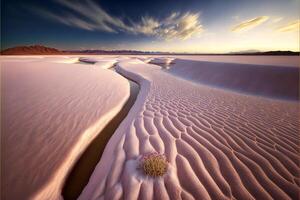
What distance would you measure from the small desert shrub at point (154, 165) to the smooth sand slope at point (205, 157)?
87mm

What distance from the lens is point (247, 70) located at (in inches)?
421

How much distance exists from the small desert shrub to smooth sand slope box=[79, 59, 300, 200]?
0.09m

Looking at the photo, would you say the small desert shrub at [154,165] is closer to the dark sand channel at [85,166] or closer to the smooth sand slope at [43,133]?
the dark sand channel at [85,166]

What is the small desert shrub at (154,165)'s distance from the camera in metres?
2.29

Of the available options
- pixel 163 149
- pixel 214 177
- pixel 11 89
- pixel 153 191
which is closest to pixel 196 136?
pixel 163 149

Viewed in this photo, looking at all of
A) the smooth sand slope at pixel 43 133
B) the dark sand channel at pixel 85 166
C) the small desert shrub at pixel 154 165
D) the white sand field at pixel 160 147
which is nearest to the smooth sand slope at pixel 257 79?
the white sand field at pixel 160 147

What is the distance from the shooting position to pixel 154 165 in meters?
2.34

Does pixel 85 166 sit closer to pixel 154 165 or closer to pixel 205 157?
pixel 154 165

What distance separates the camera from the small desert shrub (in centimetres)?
229

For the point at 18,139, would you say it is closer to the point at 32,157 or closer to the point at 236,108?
the point at 32,157

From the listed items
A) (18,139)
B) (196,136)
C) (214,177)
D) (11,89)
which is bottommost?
(214,177)

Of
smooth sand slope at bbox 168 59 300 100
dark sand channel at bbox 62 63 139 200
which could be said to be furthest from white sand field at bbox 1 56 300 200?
smooth sand slope at bbox 168 59 300 100

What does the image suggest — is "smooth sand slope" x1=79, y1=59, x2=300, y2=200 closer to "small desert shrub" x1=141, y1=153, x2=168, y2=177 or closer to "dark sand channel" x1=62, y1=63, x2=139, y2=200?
"small desert shrub" x1=141, y1=153, x2=168, y2=177

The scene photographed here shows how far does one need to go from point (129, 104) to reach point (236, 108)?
3.99 meters
